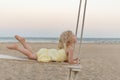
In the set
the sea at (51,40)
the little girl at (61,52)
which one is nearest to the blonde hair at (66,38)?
the little girl at (61,52)

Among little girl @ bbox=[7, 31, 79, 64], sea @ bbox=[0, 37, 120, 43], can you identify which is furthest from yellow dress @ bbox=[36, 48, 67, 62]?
sea @ bbox=[0, 37, 120, 43]

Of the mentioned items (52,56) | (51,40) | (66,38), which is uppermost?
(66,38)

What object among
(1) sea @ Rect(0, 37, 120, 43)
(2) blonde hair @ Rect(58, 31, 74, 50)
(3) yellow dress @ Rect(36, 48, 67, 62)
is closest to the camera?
(3) yellow dress @ Rect(36, 48, 67, 62)

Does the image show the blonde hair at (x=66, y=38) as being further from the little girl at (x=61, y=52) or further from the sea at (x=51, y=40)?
the sea at (x=51, y=40)

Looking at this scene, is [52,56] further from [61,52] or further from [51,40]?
[51,40]

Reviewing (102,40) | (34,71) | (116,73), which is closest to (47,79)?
(34,71)

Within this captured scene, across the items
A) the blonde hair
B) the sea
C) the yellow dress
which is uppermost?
the blonde hair

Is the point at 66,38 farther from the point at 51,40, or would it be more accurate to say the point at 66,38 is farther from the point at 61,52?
the point at 51,40

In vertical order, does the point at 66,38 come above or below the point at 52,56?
above

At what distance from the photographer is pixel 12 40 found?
26.1 m

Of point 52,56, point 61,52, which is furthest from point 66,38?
point 52,56

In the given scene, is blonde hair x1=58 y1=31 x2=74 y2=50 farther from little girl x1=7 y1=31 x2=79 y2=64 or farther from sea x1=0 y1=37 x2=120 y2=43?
sea x1=0 y1=37 x2=120 y2=43

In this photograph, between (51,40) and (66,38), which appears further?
(51,40)

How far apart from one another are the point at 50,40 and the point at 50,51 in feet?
73.0
